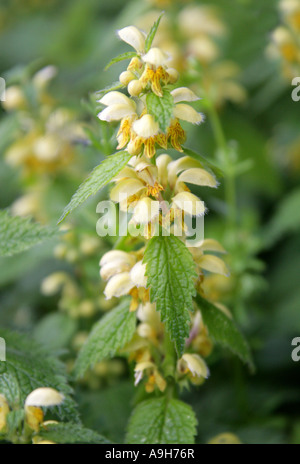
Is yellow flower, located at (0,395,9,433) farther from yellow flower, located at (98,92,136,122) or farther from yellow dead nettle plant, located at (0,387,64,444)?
yellow flower, located at (98,92,136,122)

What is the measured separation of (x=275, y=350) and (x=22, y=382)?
95cm

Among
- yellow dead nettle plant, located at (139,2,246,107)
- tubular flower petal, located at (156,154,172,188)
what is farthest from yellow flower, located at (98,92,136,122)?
yellow dead nettle plant, located at (139,2,246,107)

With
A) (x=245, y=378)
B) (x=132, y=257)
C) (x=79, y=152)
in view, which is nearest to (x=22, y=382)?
(x=132, y=257)

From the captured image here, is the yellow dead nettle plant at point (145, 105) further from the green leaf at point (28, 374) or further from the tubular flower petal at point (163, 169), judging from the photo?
the green leaf at point (28, 374)

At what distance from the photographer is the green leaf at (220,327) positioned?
100 centimetres

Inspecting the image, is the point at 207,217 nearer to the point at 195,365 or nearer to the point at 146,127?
the point at 195,365

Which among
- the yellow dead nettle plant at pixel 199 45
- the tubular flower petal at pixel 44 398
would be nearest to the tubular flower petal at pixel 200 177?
the tubular flower petal at pixel 44 398

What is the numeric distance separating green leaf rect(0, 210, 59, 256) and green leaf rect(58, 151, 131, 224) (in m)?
0.18

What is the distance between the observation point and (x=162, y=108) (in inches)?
33.1

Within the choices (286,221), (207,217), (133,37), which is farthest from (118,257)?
(207,217)

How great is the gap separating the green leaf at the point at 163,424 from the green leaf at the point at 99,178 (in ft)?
1.34

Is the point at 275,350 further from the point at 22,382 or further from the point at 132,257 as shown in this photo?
the point at 22,382

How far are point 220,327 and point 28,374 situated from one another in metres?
0.36
